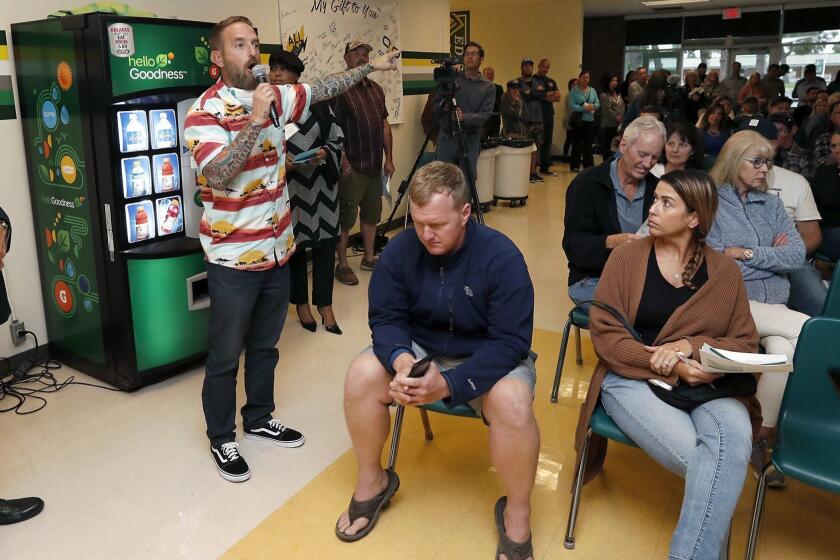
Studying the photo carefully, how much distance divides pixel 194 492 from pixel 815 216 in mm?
2830

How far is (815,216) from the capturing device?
297 centimetres

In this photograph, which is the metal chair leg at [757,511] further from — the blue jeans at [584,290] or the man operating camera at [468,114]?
the man operating camera at [468,114]

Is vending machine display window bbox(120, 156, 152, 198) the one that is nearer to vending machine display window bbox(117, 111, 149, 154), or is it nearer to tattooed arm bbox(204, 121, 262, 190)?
vending machine display window bbox(117, 111, 149, 154)

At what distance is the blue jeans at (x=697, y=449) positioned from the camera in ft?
5.55

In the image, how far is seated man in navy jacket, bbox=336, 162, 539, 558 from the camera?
75.1 inches

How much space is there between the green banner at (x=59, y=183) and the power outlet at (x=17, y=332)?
0.45 feet

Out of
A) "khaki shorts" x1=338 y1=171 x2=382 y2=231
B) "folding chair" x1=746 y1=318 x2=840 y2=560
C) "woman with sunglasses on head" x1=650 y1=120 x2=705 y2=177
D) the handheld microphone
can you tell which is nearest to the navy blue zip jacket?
the handheld microphone

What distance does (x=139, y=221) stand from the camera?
2.93 m

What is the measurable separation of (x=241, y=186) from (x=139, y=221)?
0.93m

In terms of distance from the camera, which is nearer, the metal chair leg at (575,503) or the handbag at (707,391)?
the handbag at (707,391)

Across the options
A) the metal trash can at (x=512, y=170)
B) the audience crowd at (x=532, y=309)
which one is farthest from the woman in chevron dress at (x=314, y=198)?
the metal trash can at (x=512, y=170)

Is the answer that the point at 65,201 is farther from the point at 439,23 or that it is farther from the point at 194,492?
the point at 439,23

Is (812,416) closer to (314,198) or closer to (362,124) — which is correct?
(314,198)

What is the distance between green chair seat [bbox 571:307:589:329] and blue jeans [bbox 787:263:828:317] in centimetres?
87
